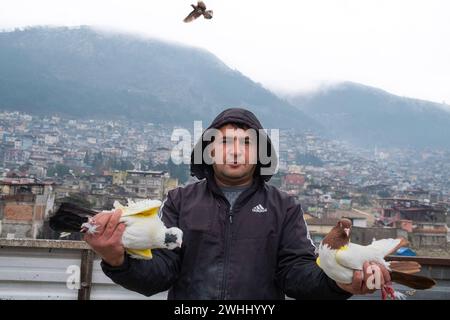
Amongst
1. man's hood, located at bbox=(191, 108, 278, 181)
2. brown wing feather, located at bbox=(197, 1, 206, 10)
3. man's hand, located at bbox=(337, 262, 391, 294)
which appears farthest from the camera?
brown wing feather, located at bbox=(197, 1, 206, 10)

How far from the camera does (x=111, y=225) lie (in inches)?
71.4

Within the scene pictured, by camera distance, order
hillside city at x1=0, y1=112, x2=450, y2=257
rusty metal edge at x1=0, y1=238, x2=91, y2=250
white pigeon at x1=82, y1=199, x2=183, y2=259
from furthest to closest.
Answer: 1. hillside city at x1=0, y1=112, x2=450, y2=257
2. rusty metal edge at x1=0, y1=238, x2=91, y2=250
3. white pigeon at x1=82, y1=199, x2=183, y2=259

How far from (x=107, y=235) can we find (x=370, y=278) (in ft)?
3.45

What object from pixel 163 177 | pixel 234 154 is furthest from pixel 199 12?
pixel 163 177

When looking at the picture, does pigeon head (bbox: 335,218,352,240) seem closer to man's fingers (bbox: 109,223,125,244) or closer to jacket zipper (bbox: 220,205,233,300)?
jacket zipper (bbox: 220,205,233,300)

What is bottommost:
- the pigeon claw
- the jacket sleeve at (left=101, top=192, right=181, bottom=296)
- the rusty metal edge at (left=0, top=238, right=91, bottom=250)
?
the rusty metal edge at (left=0, top=238, right=91, bottom=250)

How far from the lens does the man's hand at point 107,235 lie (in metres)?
1.80

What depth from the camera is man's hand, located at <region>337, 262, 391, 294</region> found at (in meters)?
1.74

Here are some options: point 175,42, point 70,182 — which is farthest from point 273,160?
point 175,42

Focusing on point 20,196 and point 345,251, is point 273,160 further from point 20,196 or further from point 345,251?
point 20,196

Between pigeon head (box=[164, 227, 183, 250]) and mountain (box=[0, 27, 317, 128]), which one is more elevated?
mountain (box=[0, 27, 317, 128])

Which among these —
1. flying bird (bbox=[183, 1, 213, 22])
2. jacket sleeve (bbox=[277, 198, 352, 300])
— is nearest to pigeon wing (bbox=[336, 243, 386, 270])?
jacket sleeve (bbox=[277, 198, 352, 300])

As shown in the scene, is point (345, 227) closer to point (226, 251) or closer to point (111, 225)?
point (226, 251)

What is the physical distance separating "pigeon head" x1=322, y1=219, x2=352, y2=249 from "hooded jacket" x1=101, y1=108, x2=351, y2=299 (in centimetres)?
28
